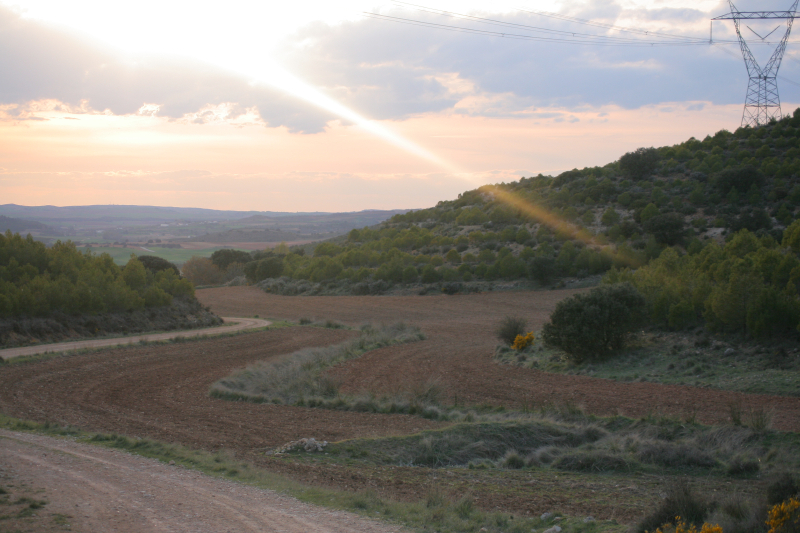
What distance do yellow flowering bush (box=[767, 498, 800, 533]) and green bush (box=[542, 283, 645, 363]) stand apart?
14.7m

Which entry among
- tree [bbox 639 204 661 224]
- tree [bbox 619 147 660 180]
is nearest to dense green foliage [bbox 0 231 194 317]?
tree [bbox 639 204 661 224]

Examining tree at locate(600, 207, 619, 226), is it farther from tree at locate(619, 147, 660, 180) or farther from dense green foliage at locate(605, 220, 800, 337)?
dense green foliage at locate(605, 220, 800, 337)

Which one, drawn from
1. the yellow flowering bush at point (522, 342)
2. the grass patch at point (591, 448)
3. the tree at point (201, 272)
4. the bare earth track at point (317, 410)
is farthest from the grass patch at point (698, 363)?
the tree at point (201, 272)

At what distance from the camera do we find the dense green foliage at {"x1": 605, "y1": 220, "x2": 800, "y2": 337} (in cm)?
1580

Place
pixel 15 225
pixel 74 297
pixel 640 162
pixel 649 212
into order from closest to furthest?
pixel 74 297 < pixel 649 212 < pixel 640 162 < pixel 15 225

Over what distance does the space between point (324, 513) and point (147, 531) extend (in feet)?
6.12

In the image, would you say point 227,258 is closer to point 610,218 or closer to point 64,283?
point 610,218

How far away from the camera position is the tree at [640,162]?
61.4 metres

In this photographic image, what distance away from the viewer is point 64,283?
25.8 meters

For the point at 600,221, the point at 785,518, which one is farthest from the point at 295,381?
the point at 600,221

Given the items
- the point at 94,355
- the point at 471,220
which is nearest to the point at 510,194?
the point at 471,220

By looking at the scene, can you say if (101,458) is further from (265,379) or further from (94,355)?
(94,355)

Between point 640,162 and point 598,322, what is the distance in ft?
162

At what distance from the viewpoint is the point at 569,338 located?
61.8 feet
